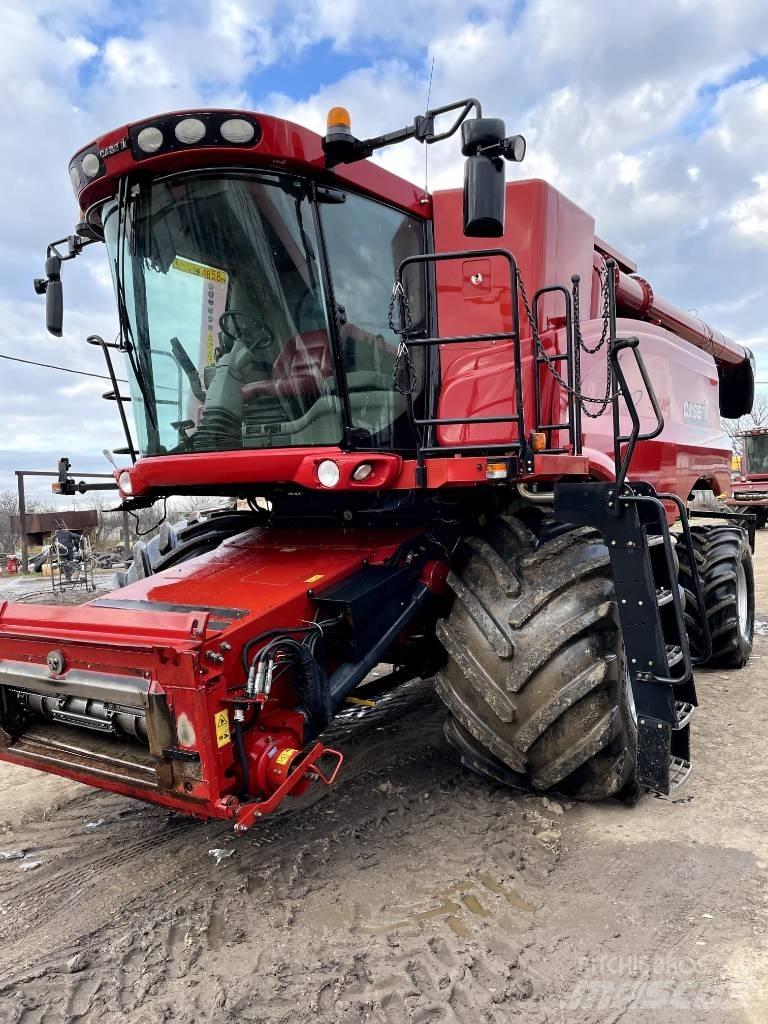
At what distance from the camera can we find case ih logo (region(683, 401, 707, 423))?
572 cm

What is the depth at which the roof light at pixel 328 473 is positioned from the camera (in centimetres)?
316

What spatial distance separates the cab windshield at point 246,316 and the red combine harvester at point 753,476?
18.7 m

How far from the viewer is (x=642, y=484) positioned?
341 centimetres

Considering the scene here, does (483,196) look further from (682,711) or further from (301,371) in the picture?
(682,711)

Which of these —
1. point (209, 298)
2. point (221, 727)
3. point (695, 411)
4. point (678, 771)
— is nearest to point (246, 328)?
point (209, 298)

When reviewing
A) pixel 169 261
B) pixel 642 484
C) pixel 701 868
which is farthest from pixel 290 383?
pixel 701 868

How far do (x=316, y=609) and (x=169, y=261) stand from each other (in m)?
1.75

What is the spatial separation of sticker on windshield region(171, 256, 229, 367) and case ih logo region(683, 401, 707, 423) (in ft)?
12.4

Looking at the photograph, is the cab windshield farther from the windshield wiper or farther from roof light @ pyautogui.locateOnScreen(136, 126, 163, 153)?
roof light @ pyautogui.locateOnScreen(136, 126, 163, 153)

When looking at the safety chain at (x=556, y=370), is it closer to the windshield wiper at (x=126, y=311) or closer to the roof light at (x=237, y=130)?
the roof light at (x=237, y=130)

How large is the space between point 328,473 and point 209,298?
3.41ft

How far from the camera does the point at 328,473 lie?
318cm

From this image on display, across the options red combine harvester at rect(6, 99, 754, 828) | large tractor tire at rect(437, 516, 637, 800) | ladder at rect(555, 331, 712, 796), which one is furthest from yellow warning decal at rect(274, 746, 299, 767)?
ladder at rect(555, 331, 712, 796)

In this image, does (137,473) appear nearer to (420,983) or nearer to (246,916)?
(246,916)
